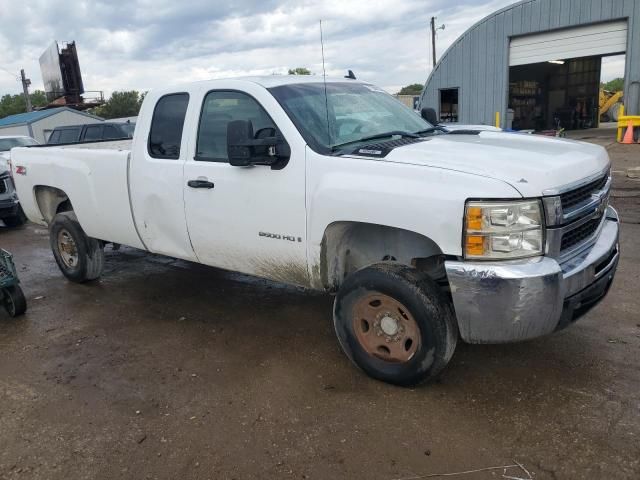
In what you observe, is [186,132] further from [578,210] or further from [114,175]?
[578,210]

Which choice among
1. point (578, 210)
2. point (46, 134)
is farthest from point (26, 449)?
point (46, 134)

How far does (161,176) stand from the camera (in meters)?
4.46

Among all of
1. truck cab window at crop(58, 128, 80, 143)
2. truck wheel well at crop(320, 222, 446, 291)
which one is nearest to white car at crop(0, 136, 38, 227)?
truck cab window at crop(58, 128, 80, 143)

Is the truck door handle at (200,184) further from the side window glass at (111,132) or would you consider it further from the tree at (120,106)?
the tree at (120,106)

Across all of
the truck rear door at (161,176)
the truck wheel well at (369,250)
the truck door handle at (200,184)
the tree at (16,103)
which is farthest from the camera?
the tree at (16,103)

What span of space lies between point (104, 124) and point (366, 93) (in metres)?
12.4

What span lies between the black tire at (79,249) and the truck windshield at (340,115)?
9.98ft

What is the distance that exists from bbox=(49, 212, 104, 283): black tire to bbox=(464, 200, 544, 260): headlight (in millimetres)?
4349

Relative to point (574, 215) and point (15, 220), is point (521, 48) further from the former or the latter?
point (574, 215)

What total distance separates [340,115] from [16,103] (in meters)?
86.9

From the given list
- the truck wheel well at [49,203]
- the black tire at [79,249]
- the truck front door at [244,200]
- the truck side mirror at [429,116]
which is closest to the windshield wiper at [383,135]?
the truck front door at [244,200]

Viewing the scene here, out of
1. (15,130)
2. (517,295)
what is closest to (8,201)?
(517,295)

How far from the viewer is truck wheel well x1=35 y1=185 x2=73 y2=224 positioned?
6.12m

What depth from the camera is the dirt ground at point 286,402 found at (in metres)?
2.79
